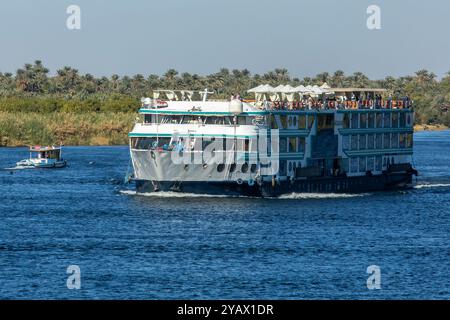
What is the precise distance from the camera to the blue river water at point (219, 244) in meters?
55.1

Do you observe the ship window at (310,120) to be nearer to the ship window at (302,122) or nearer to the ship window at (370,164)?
the ship window at (302,122)

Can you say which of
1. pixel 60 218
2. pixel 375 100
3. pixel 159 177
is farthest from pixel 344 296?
pixel 375 100

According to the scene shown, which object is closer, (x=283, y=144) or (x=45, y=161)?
(x=283, y=144)

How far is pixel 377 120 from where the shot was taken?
10138cm

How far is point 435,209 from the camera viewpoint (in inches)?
3410

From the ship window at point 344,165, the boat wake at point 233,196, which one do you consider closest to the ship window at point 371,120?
the ship window at point 344,165

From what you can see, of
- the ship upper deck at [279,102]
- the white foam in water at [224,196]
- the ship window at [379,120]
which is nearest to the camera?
the white foam in water at [224,196]

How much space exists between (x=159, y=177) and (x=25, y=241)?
20.2 meters

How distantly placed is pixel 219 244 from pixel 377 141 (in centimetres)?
3662

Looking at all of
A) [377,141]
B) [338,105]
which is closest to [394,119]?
[377,141]

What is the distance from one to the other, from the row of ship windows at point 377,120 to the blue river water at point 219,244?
565 centimetres

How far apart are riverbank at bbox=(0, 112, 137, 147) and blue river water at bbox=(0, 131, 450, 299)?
5894 cm

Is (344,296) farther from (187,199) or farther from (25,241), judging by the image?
(187,199)

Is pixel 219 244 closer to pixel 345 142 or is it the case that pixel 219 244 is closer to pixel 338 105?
pixel 345 142
